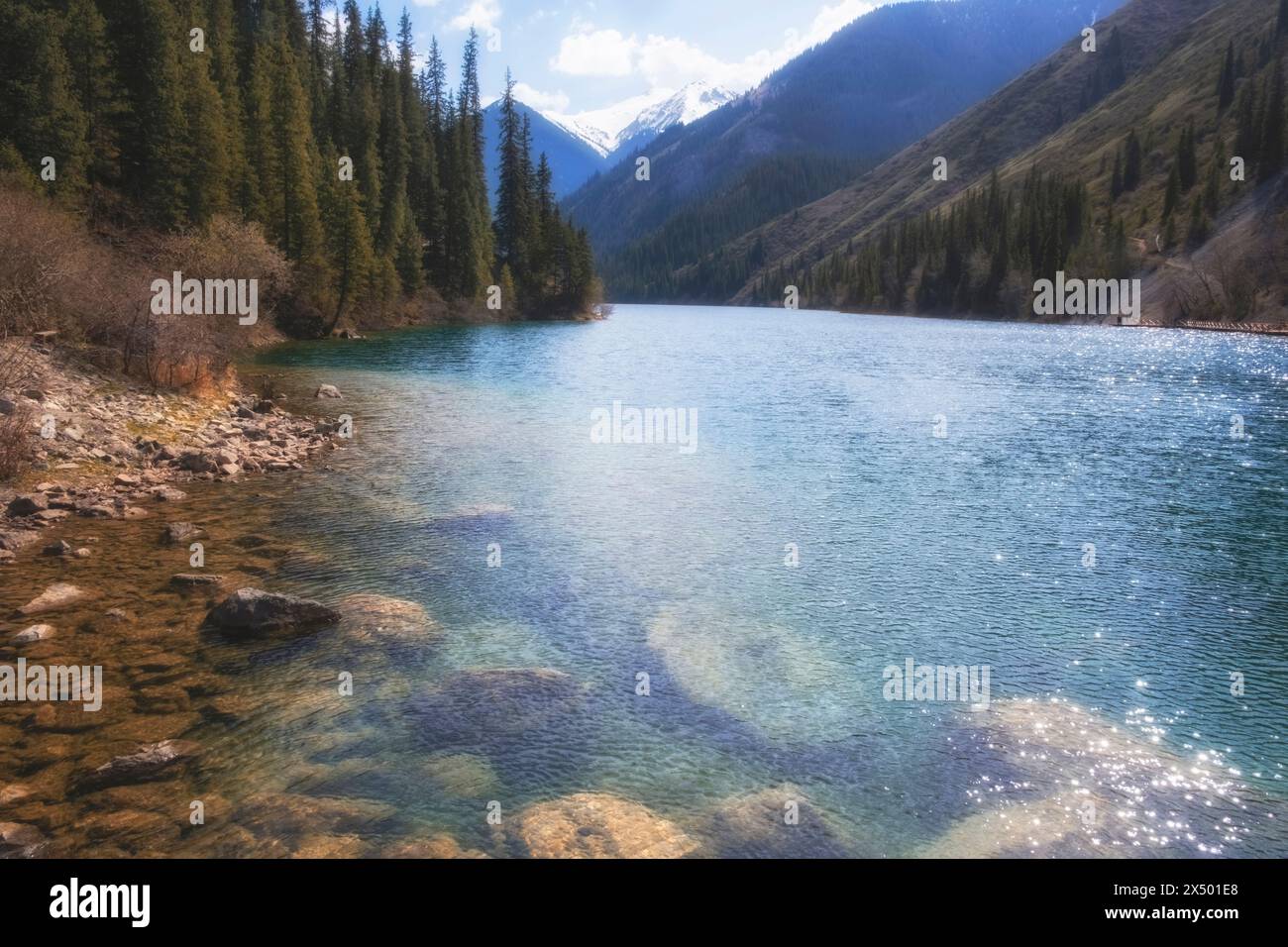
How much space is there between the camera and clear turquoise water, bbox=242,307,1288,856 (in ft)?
33.2

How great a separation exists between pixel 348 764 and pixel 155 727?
2.84 m

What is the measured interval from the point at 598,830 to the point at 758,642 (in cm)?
590

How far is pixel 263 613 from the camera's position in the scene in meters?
13.7

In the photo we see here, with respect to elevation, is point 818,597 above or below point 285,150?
below

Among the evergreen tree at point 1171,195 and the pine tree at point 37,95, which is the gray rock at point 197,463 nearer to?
the pine tree at point 37,95

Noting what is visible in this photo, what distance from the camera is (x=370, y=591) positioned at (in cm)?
1562

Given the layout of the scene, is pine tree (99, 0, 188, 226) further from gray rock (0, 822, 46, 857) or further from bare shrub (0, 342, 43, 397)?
gray rock (0, 822, 46, 857)

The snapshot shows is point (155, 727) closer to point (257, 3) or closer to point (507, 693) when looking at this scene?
point (507, 693)

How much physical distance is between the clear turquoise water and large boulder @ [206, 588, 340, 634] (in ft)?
2.78

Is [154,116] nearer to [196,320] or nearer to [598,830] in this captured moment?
[196,320]

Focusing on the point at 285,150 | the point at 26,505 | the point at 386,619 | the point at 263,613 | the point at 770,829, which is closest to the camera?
the point at 770,829

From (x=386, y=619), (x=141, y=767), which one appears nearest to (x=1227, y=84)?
(x=386, y=619)

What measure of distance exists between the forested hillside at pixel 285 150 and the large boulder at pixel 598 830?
1804 inches
